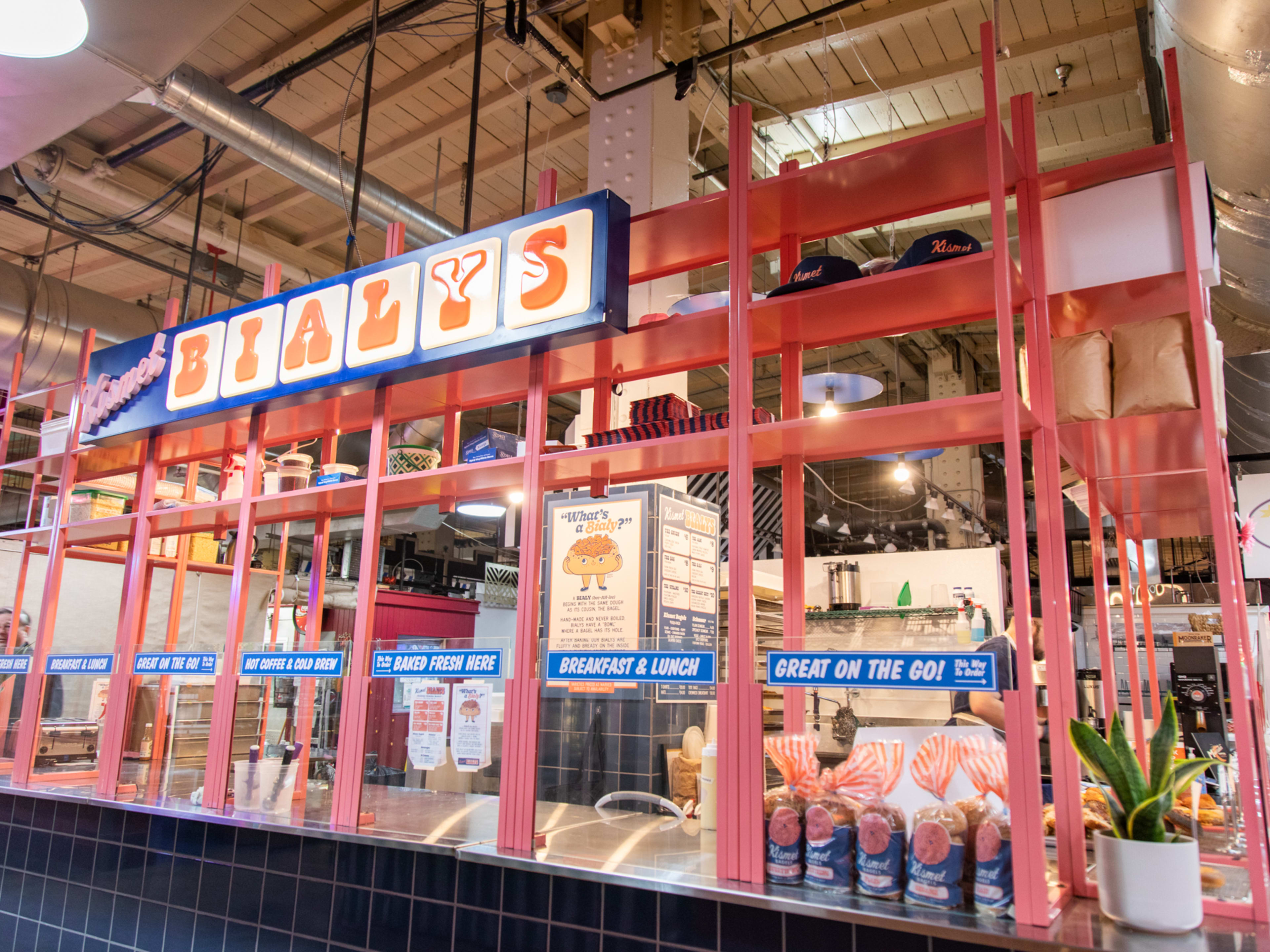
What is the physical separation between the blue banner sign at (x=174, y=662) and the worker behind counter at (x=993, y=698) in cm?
293

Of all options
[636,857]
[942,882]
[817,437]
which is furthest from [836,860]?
[817,437]

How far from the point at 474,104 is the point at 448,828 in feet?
9.32

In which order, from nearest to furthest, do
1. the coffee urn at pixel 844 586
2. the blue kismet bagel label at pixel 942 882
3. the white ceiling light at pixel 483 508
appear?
the blue kismet bagel label at pixel 942 882, the white ceiling light at pixel 483 508, the coffee urn at pixel 844 586

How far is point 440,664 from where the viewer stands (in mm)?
2932

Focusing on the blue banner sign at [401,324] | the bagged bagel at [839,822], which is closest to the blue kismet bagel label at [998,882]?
the bagged bagel at [839,822]

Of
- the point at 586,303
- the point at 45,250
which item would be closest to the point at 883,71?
the point at 586,303

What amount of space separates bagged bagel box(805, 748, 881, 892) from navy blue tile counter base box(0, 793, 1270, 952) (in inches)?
4.2

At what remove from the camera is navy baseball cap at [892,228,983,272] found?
7.86 feet

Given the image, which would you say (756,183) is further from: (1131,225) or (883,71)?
(883,71)

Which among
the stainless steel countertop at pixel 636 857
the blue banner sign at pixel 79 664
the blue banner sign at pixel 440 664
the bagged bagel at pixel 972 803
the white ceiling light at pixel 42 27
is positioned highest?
the white ceiling light at pixel 42 27

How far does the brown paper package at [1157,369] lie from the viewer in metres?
2.33

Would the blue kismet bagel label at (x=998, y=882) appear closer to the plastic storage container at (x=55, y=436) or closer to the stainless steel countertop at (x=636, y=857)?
the stainless steel countertop at (x=636, y=857)

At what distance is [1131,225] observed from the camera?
2.42 metres

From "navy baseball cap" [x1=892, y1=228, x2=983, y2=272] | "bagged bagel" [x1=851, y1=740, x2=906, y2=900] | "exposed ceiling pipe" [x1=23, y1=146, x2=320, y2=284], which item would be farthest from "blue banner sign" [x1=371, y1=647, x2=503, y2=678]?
"exposed ceiling pipe" [x1=23, y1=146, x2=320, y2=284]
